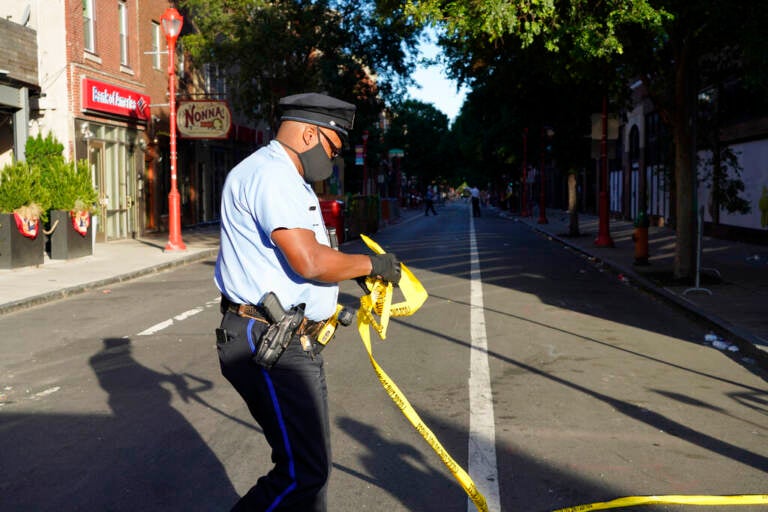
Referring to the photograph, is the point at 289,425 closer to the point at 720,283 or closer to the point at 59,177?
the point at 720,283

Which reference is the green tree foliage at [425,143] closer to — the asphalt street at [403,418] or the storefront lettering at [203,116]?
the storefront lettering at [203,116]

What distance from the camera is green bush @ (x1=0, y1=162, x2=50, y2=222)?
17.2 metres

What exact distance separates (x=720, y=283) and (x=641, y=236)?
344cm

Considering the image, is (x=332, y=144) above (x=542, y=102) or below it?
below

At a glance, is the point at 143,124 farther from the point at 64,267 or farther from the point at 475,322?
the point at 475,322

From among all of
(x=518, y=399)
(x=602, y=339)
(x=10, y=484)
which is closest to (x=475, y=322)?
(x=602, y=339)

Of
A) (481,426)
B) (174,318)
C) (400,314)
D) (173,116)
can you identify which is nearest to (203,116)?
(173,116)

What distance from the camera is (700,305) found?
12.0 metres

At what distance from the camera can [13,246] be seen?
17.0 meters

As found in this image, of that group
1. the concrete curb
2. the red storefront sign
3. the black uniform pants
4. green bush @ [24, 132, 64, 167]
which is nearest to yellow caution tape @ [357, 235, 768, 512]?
the black uniform pants

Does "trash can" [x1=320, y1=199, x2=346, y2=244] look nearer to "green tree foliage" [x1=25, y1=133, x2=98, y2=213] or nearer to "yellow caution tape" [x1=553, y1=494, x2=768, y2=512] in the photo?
"green tree foliage" [x1=25, y1=133, x2=98, y2=213]

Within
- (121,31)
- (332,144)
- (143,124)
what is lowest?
(332,144)

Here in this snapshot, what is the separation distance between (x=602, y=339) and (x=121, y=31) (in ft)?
74.4

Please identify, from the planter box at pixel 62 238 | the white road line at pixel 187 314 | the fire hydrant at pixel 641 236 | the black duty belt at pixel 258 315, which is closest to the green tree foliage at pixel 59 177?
the planter box at pixel 62 238
